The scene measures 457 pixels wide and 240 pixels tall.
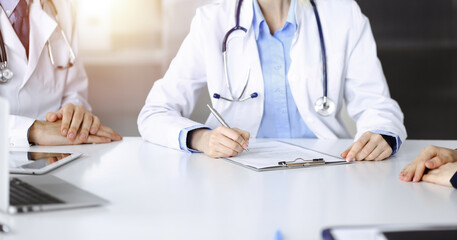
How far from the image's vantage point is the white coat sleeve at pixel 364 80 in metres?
1.75

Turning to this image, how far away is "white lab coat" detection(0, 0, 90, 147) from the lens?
1.82 metres

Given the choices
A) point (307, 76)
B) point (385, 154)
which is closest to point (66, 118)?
point (307, 76)

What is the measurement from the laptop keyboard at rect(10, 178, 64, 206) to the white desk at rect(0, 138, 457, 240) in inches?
1.0

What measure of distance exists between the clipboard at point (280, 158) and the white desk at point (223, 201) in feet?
0.10

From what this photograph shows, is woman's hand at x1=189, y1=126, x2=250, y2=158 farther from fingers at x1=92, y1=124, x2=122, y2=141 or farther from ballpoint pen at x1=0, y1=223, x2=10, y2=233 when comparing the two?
ballpoint pen at x1=0, y1=223, x2=10, y2=233

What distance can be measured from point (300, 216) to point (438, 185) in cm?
39

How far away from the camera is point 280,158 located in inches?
53.9

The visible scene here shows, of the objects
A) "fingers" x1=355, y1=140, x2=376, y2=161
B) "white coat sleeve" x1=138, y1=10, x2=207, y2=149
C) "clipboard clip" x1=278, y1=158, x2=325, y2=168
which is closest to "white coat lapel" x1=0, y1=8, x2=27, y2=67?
"white coat sleeve" x1=138, y1=10, x2=207, y2=149

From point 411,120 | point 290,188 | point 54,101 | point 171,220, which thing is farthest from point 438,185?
point 411,120

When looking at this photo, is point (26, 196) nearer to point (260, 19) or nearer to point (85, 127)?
point (85, 127)

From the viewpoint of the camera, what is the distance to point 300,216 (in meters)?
0.91

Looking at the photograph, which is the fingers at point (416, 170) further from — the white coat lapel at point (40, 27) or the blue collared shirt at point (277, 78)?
the white coat lapel at point (40, 27)

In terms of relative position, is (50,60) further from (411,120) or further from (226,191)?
(411,120)

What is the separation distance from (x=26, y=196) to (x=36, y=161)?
37 centimetres
